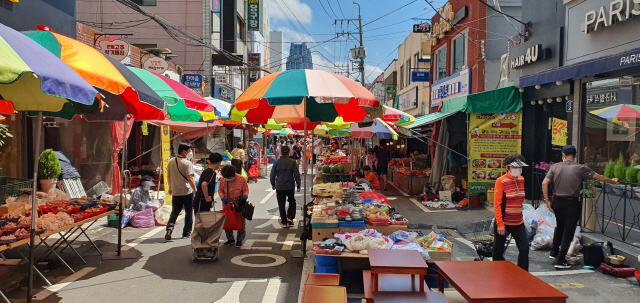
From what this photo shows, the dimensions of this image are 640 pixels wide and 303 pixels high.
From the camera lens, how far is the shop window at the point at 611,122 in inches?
343

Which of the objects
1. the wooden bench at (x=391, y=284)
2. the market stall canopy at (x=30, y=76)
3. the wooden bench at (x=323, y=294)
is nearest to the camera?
the wooden bench at (x=323, y=294)

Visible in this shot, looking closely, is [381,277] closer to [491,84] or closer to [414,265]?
[414,265]

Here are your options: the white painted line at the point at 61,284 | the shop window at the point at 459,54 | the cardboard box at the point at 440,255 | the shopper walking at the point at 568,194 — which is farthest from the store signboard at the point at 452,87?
the white painted line at the point at 61,284

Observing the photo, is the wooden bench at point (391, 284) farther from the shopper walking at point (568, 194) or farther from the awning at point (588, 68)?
the awning at point (588, 68)

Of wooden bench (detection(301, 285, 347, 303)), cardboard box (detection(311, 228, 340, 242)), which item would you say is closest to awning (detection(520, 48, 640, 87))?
cardboard box (detection(311, 228, 340, 242))

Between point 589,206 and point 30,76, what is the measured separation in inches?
371

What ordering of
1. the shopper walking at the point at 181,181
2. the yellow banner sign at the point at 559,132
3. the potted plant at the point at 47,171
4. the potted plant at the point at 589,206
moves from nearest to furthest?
the potted plant at the point at 589,206, the shopper walking at the point at 181,181, the potted plant at the point at 47,171, the yellow banner sign at the point at 559,132

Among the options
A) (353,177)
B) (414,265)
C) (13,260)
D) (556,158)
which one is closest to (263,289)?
(414,265)

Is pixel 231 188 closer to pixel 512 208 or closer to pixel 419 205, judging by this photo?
pixel 512 208

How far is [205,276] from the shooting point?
6570mm

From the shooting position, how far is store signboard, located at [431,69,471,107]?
1789 cm

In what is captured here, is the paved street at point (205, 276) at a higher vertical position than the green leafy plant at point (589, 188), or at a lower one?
lower

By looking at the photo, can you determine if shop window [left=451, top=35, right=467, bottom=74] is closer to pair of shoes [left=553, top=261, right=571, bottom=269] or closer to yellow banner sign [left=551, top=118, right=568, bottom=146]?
yellow banner sign [left=551, top=118, right=568, bottom=146]

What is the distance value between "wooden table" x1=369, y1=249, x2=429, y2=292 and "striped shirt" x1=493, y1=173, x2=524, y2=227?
88.7 inches
